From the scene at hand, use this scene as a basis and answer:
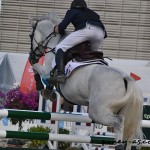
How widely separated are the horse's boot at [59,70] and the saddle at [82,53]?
0.10m

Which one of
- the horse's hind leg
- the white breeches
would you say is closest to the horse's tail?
the horse's hind leg

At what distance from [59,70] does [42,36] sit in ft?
3.22

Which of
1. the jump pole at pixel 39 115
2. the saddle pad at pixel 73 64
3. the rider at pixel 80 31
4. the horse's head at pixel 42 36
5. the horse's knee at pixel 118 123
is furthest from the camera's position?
the horse's head at pixel 42 36

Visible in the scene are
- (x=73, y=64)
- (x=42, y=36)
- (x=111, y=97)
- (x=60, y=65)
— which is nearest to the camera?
(x=111, y=97)

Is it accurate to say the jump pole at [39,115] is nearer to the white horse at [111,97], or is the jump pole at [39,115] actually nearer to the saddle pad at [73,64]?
the white horse at [111,97]

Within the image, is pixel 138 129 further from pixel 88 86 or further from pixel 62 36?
pixel 62 36

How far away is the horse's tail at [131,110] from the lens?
7.06 metres

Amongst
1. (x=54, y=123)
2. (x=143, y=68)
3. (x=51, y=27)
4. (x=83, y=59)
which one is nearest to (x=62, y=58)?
(x=83, y=59)

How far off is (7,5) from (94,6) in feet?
7.81

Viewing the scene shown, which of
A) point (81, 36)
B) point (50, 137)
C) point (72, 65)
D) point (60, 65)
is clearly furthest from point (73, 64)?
point (50, 137)

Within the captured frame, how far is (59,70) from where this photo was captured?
25.4 feet

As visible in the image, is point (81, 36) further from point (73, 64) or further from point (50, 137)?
point (50, 137)

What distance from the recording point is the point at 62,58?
25.6 feet

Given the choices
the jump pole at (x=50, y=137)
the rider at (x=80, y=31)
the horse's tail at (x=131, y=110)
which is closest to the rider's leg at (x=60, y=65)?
the rider at (x=80, y=31)
